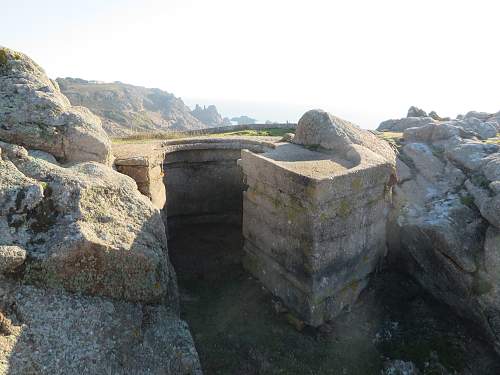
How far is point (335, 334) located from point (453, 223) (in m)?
2.78

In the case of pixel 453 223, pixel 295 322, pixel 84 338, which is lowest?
pixel 295 322

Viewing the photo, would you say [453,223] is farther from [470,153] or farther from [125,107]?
[125,107]

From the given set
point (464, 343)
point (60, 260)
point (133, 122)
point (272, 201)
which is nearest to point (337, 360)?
point (464, 343)

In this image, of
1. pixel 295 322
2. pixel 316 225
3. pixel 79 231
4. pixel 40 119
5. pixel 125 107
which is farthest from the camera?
pixel 125 107

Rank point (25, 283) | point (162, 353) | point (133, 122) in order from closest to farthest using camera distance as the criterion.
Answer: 1. point (25, 283)
2. point (162, 353)
3. point (133, 122)

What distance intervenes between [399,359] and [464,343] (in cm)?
109

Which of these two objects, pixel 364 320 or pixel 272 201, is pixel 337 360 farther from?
pixel 272 201

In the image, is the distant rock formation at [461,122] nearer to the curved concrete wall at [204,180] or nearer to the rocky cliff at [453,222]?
the rocky cliff at [453,222]

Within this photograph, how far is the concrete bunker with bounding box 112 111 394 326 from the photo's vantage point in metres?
5.90

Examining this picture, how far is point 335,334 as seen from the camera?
6.21 m

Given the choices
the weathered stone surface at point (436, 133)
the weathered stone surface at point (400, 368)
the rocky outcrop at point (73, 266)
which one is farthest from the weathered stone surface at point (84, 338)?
the weathered stone surface at point (436, 133)

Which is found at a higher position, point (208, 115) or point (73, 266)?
point (73, 266)

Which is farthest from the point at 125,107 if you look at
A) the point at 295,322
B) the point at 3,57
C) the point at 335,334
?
the point at 335,334

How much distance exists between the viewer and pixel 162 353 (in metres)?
4.24
